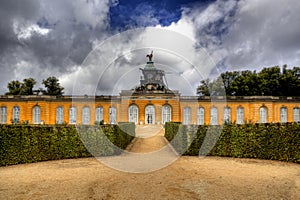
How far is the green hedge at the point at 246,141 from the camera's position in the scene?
10400 millimetres

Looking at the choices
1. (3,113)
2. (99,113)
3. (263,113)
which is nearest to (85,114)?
(99,113)

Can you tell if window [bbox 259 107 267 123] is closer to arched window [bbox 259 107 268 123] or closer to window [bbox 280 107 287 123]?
arched window [bbox 259 107 268 123]

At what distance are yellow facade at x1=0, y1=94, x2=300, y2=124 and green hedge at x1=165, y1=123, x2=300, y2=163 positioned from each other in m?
23.8

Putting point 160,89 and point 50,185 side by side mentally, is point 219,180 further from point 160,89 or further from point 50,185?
point 160,89

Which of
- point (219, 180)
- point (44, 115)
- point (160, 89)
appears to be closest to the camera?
point (219, 180)

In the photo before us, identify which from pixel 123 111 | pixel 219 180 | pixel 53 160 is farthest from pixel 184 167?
pixel 123 111

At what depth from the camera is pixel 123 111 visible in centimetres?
3697

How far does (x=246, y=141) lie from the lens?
1158 centimetres

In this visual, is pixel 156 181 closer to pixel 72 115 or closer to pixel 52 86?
pixel 72 115

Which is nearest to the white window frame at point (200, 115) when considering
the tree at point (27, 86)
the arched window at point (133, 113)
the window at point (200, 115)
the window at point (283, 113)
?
the window at point (200, 115)

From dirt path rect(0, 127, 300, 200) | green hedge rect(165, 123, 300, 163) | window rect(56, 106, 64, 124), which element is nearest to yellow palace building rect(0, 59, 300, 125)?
window rect(56, 106, 64, 124)

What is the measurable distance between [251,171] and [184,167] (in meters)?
2.12

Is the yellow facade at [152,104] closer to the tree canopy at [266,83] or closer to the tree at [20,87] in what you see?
the tree canopy at [266,83]

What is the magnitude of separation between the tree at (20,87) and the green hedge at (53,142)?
35.9 m
